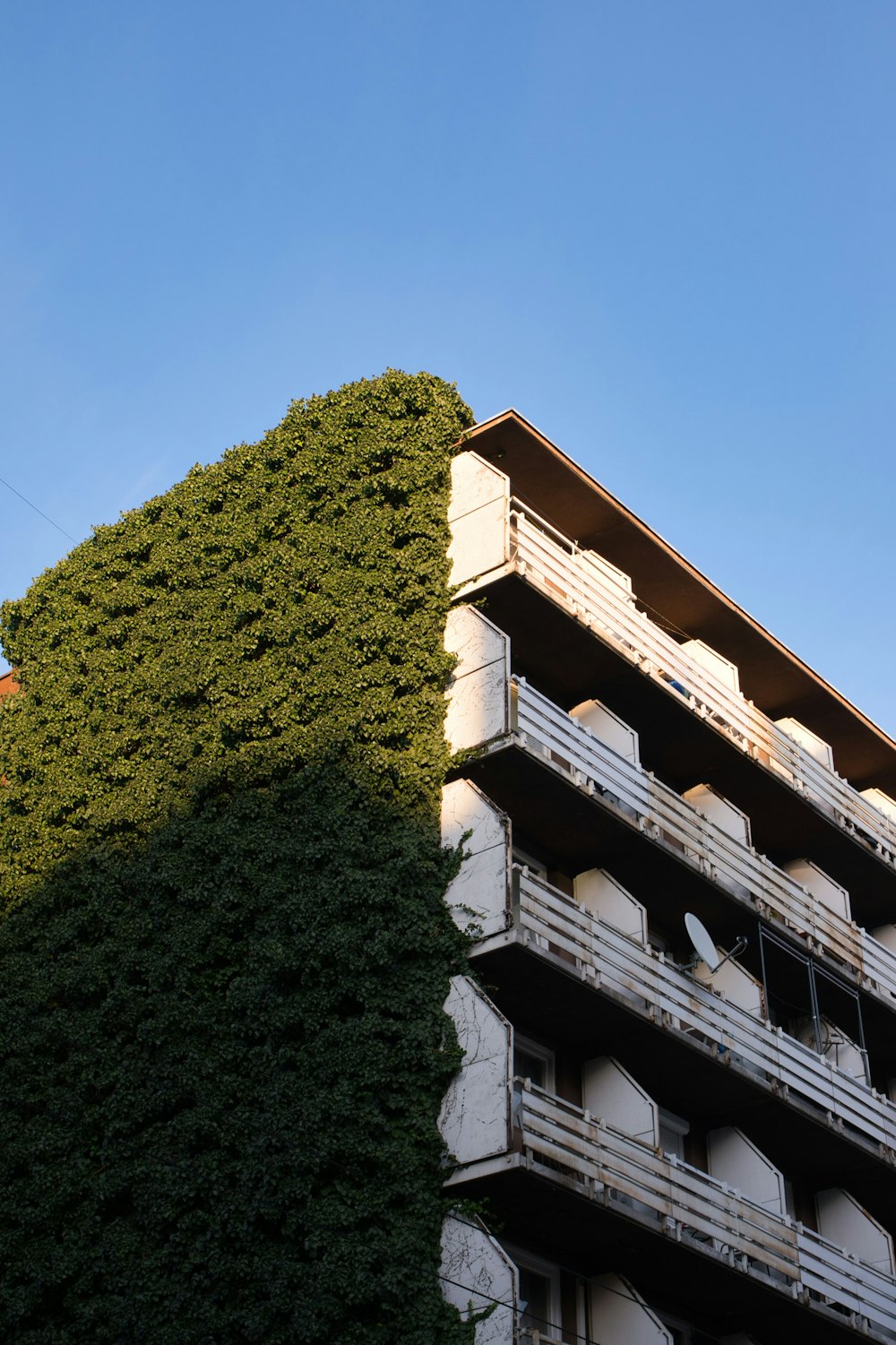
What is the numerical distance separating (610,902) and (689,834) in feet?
7.73

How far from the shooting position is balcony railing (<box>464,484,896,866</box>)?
93.2ft

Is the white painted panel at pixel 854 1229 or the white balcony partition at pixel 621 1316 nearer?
the white balcony partition at pixel 621 1316

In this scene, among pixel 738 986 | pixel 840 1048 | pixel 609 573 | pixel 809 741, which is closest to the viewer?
pixel 738 986

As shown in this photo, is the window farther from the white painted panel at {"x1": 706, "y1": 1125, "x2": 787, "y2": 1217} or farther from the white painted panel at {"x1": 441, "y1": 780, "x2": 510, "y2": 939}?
the white painted panel at {"x1": 441, "y1": 780, "x2": 510, "y2": 939}

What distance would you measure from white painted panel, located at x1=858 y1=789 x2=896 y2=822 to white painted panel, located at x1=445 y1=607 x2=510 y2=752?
52.4 ft

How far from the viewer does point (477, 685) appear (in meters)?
26.1

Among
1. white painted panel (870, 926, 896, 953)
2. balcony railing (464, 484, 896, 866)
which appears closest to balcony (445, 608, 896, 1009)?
balcony railing (464, 484, 896, 866)

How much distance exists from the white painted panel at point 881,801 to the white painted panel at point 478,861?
1715 cm

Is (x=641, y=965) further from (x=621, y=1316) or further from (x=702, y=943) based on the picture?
(x=621, y=1316)

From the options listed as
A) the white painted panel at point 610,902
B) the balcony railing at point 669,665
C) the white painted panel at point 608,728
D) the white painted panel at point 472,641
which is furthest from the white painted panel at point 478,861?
the balcony railing at point 669,665

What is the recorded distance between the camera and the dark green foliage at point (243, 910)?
21891 millimetres

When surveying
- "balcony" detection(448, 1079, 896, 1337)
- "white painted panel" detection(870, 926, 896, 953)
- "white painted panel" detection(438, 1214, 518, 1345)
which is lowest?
"white painted panel" detection(438, 1214, 518, 1345)

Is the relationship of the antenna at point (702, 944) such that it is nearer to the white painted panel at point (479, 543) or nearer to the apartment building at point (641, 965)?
the apartment building at point (641, 965)

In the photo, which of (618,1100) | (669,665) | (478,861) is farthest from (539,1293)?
(669,665)
